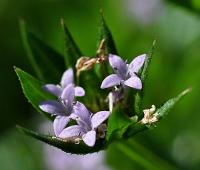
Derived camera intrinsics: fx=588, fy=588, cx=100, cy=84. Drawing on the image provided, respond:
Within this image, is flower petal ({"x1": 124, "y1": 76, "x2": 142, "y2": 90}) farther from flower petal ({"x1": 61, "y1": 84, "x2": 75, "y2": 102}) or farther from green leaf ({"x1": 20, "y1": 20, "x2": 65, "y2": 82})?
green leaf ({"x1": 20, "y1": 20, "x2": 65, "y2": 82})

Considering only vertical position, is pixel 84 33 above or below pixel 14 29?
above

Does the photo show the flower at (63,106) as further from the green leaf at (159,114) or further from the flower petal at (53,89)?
the green leaf at (159,114)

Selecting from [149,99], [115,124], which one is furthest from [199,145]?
[115,124]

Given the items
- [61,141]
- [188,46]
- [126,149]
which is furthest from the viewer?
[188,46]

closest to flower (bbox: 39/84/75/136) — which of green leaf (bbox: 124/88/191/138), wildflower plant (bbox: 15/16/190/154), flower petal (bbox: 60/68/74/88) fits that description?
wildflower plant (bbox: 15/16/190/154)

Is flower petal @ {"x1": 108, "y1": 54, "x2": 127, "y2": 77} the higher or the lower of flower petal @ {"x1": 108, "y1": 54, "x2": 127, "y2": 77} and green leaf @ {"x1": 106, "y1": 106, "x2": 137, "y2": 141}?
the higher

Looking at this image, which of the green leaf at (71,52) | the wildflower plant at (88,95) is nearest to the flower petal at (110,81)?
the wildflower plant at (88,95)

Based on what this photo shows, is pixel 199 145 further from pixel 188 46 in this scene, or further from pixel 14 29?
pixel 14 29
